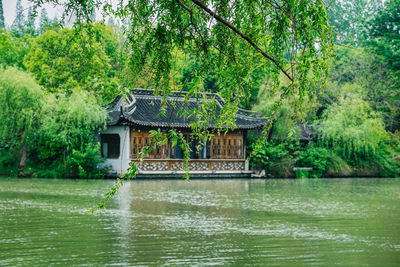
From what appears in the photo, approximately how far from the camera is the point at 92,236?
7.25 m

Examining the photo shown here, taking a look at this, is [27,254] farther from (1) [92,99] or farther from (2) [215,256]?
(1) [92,99]

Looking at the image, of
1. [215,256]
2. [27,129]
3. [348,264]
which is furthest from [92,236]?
[27,129]

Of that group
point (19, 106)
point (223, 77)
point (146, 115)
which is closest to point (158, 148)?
point (146, 115)

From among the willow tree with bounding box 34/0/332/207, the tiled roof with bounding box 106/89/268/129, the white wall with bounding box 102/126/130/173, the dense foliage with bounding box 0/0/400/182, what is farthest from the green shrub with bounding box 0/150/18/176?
the willow tree with bounding box 34/0/332/207

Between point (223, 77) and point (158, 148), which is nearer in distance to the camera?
point (223, 77)

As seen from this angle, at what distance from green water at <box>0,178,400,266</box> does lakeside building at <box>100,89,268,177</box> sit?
25.0ft

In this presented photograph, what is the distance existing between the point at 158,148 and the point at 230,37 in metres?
17.6

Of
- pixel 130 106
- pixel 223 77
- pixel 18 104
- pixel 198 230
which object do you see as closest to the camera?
pixel 223 77

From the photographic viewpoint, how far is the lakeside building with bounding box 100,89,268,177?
20.8 m

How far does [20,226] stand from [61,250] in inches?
79.2

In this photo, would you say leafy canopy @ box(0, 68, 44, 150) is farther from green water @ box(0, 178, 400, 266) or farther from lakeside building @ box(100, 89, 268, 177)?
green water @ box(0, 178, 400, 266)

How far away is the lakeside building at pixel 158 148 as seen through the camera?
819 inches

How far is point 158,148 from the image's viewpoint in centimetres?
2197

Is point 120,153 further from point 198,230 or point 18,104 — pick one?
point 198,230
